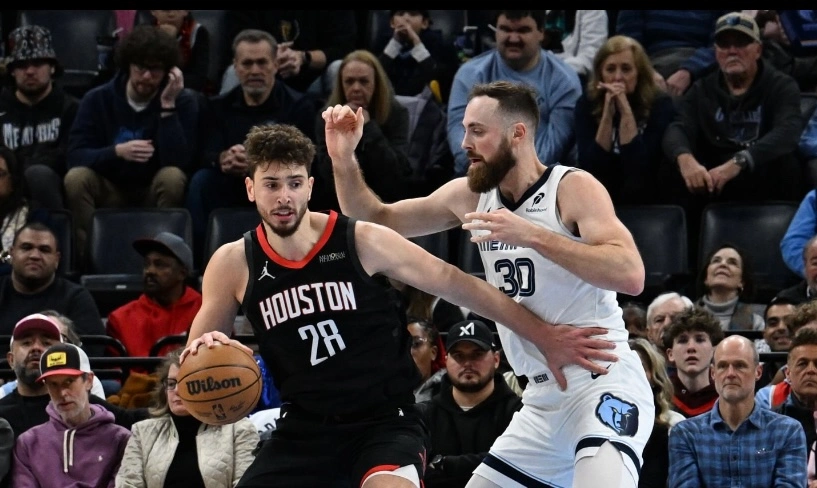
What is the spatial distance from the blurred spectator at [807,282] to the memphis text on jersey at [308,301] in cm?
442

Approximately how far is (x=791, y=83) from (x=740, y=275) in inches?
69.8

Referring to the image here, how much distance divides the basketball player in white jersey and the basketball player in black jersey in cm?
17

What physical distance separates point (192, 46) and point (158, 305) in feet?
9.94

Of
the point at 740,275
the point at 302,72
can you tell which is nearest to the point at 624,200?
the point at 740,275

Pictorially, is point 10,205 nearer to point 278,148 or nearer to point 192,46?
point 192,46

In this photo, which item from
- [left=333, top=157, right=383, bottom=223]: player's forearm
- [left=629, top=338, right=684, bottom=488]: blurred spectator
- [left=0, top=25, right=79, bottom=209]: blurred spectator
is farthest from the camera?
[left=0, top=25, right=79, bottom=209]: blurred spectator

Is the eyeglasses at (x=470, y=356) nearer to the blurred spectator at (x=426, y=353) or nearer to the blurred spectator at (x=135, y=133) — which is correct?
the blurred spectator at (x=426, y=353)

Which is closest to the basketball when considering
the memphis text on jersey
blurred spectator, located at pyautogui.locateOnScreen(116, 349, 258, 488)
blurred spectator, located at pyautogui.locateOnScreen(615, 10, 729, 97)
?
the memphis text on jersey

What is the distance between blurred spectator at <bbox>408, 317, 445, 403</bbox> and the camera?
8609 mm

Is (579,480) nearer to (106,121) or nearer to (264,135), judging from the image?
(264,135)

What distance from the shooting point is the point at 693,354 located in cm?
839

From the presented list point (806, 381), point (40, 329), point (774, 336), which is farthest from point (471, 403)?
point (40, 329)

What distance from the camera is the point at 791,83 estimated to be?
33.9ft

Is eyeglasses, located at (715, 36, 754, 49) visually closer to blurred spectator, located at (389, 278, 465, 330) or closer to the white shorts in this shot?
blurred spectator, located at (389, 278, 465, 330)
